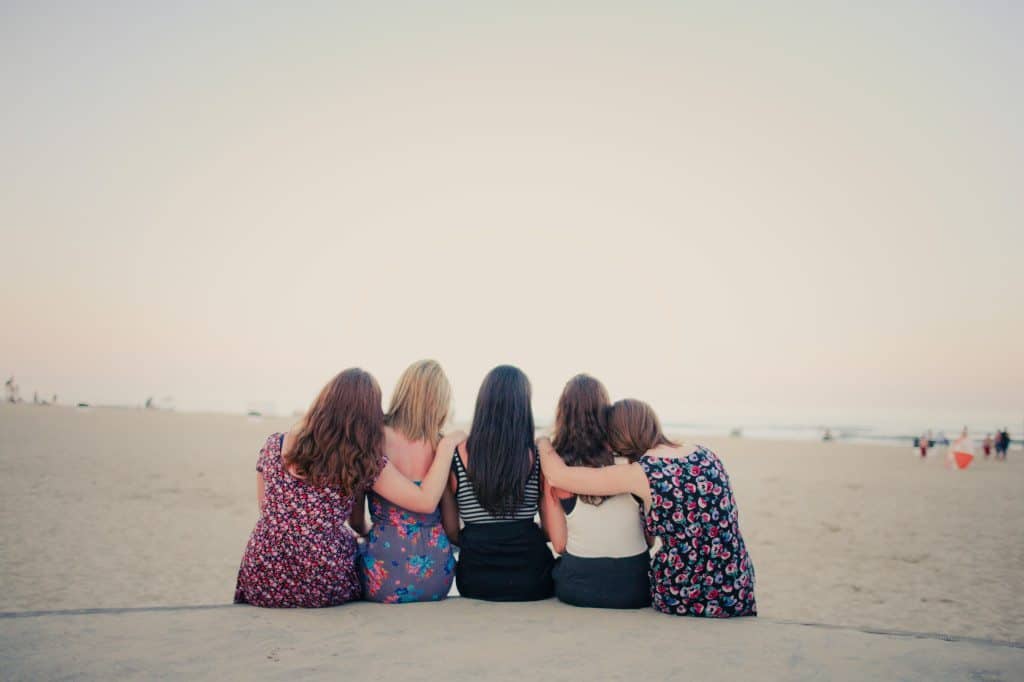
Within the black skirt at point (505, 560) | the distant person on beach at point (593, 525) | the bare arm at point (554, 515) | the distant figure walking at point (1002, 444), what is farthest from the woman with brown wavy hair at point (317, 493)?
the distant figure walking at point (1002, 444)

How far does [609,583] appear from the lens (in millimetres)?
3914

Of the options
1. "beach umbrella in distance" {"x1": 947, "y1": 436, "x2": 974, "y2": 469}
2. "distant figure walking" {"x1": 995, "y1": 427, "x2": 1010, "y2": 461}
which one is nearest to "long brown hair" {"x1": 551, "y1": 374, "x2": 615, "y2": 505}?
"beach umbrella in distance" {"x1": 947, "y1": 436, "x2": 974, "y2": 469}

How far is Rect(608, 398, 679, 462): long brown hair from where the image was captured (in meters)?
3.89

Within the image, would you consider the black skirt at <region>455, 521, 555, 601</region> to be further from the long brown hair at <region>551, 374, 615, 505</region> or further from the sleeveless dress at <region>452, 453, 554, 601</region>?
the long brown hair at <region>551, 374, 615, 505</region>

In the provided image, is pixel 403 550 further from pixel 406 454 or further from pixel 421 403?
pixel 421 403

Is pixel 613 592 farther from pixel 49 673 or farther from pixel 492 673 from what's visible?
pixel 49 673

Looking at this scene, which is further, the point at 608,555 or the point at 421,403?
the point at 421,403

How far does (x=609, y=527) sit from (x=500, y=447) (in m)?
0.79

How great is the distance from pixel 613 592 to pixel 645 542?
354mm

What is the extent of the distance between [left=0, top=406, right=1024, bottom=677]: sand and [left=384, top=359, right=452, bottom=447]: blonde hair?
104 cm

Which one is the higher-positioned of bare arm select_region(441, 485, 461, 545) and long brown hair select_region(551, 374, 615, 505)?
long brown hair select_region(551, 374, 615, 505)

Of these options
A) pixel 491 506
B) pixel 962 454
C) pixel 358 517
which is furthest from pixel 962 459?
pixel 358 517

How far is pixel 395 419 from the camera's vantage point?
416 centimetres

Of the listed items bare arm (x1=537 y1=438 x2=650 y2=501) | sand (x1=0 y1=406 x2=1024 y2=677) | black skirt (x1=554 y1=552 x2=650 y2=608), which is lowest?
sand (x1=0 y1=406 x2=1024 y2=677)
